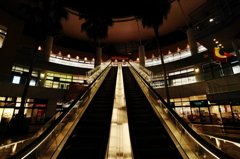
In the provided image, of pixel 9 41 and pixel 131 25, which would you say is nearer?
pixel 9 41

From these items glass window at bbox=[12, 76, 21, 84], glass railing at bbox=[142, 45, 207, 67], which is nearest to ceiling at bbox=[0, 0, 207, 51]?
glass railing at bbox=[142, 45, 207, 67]

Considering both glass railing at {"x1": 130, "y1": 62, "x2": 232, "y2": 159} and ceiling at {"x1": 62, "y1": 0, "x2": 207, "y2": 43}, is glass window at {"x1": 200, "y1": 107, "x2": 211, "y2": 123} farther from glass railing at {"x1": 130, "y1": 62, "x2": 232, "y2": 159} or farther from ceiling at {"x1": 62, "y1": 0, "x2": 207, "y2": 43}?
ceiling at {"x1": 62, "y1": 0, "x2": 207, "y2": 43}

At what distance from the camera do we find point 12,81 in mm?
13547

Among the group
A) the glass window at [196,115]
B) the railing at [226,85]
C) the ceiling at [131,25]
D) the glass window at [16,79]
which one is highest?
the ceiling at [131,25]

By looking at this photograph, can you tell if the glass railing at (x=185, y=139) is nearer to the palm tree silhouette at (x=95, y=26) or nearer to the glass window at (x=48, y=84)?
Answer: the palm tree silhouette at (x=95, y=26)

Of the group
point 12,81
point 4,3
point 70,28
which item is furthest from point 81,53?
point 12,81

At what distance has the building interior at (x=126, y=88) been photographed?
373cm

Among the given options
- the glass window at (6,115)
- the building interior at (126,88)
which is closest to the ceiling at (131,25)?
the building interior at (126,88)

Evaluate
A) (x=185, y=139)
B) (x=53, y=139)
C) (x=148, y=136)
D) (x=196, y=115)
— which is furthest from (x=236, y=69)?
(x=53, y=139)

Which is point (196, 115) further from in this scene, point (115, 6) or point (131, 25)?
point (115, 6)

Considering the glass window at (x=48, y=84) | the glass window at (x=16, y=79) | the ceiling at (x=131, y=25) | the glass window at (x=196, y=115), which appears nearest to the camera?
the glass window at (x=16, y=79)

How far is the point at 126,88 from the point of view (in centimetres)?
930

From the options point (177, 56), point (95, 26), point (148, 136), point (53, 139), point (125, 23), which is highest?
point (125, 23)

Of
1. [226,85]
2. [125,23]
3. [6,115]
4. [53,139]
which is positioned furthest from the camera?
[125,23]
